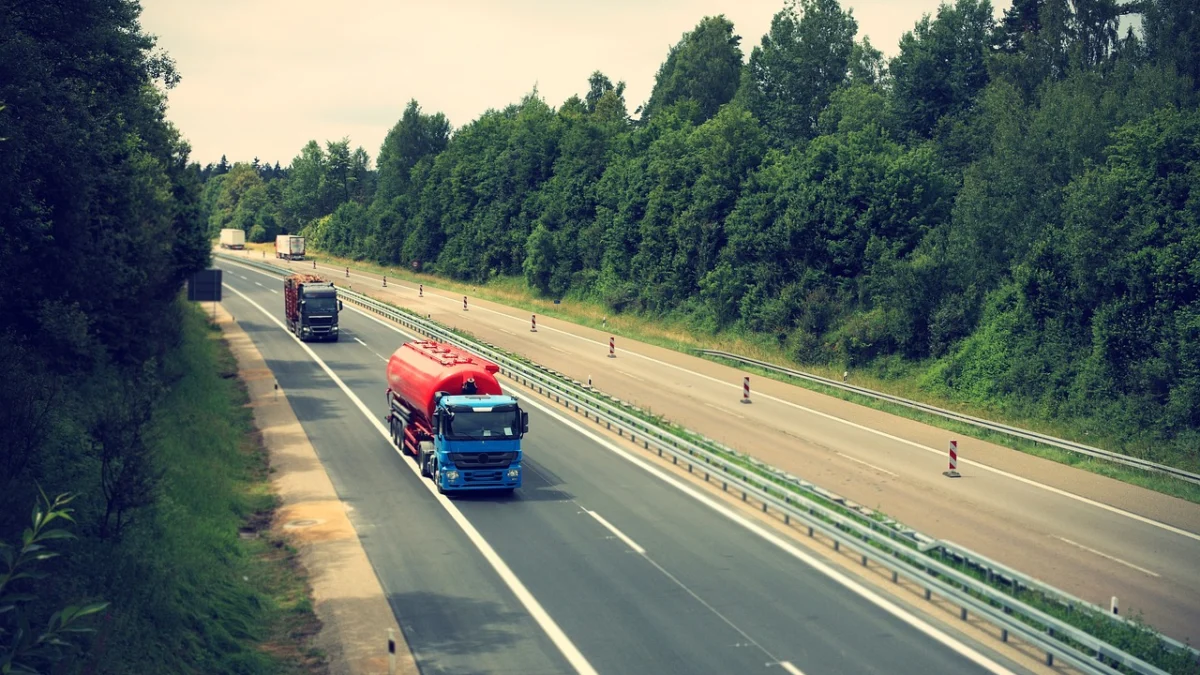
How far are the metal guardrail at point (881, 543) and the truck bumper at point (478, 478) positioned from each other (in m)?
5.81

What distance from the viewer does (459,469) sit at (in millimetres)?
26578

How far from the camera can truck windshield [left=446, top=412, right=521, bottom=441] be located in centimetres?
2634

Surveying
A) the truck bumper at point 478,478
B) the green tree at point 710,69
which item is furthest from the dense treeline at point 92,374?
the green tree at point 710,69

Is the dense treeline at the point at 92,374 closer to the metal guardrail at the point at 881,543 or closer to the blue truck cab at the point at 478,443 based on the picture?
the blue truck cab at the point at 478,443

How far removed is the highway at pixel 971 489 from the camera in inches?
845

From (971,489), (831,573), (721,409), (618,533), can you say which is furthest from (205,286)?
(831,573)

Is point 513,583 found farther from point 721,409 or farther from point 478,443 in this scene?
point 721,409

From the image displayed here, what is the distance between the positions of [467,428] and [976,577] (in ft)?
43.2

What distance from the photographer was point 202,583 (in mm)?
18609

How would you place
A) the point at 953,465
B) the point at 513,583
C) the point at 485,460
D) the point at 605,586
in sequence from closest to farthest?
the point at 605,586, the point at 513,583, the point at 485,460, the point at 953,465

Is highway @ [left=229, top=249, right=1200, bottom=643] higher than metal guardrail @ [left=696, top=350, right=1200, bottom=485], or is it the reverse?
metal guardrail @ [left=696, top=350, right=1200, bottom=485]

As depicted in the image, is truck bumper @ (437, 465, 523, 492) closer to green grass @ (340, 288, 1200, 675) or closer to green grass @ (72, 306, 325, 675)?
green grass @ (72, 306, 325, 675)

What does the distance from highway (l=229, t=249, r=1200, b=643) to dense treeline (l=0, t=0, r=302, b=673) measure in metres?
16.7

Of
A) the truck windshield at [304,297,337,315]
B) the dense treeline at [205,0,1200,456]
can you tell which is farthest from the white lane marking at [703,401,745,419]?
the truck windshield at [304,297,337,315]
